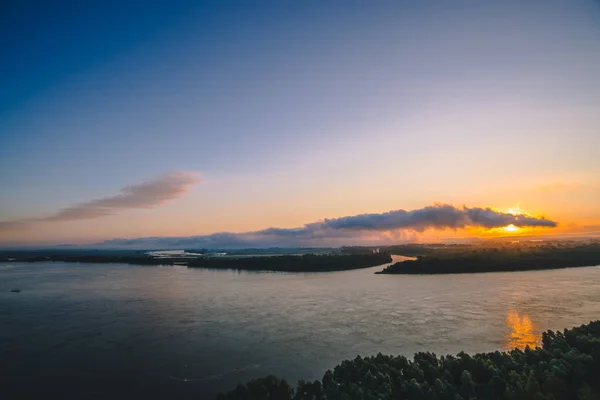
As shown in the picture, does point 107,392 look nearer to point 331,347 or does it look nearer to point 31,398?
point 31,398

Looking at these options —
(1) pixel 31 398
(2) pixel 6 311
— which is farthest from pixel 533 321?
(2) pixel 6 311

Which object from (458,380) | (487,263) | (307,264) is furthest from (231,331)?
(487,263)

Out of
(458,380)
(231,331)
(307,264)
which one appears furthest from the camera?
(307,264)

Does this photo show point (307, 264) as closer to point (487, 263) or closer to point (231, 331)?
point (487, 263)

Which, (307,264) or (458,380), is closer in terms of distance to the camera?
(458,380)

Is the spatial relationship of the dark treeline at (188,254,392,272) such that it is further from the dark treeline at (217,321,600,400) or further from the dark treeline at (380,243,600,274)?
the dark treeline at (217,321,600,400)

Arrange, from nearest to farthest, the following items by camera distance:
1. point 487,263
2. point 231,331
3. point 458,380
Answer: point 458,380 < point 231,331 < point 487,263
